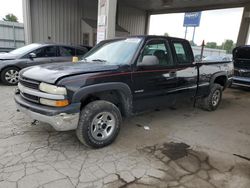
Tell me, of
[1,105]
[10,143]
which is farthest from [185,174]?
[1,105]

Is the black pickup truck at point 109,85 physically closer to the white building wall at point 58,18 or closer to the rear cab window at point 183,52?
the rear cab window at point 183,52

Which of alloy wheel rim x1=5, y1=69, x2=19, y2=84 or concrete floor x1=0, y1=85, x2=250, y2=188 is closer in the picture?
concrete floor x1=0, y1=85, x2=250, y2=188

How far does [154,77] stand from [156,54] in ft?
1.69

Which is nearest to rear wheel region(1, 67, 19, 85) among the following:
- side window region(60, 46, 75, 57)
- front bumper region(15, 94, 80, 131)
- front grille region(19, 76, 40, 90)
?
side window region(60, 46, 75, 57)

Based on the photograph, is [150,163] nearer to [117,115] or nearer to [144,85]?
[117,115]

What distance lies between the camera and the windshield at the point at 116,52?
383 cm

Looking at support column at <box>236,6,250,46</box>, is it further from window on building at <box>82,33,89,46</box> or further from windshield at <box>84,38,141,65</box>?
windshield at <box>84,38,141,65</box>

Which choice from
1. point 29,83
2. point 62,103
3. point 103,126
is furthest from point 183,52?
point 29,83

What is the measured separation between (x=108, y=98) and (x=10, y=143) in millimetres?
1735

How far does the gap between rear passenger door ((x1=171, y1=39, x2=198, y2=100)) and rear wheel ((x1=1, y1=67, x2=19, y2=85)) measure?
556 centimetres

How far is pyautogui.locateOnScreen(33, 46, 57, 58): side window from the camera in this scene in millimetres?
7719

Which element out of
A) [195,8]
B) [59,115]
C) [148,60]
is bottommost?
[59,115]

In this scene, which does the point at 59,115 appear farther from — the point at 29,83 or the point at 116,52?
the point at 116,52

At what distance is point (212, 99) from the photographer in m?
5.80
